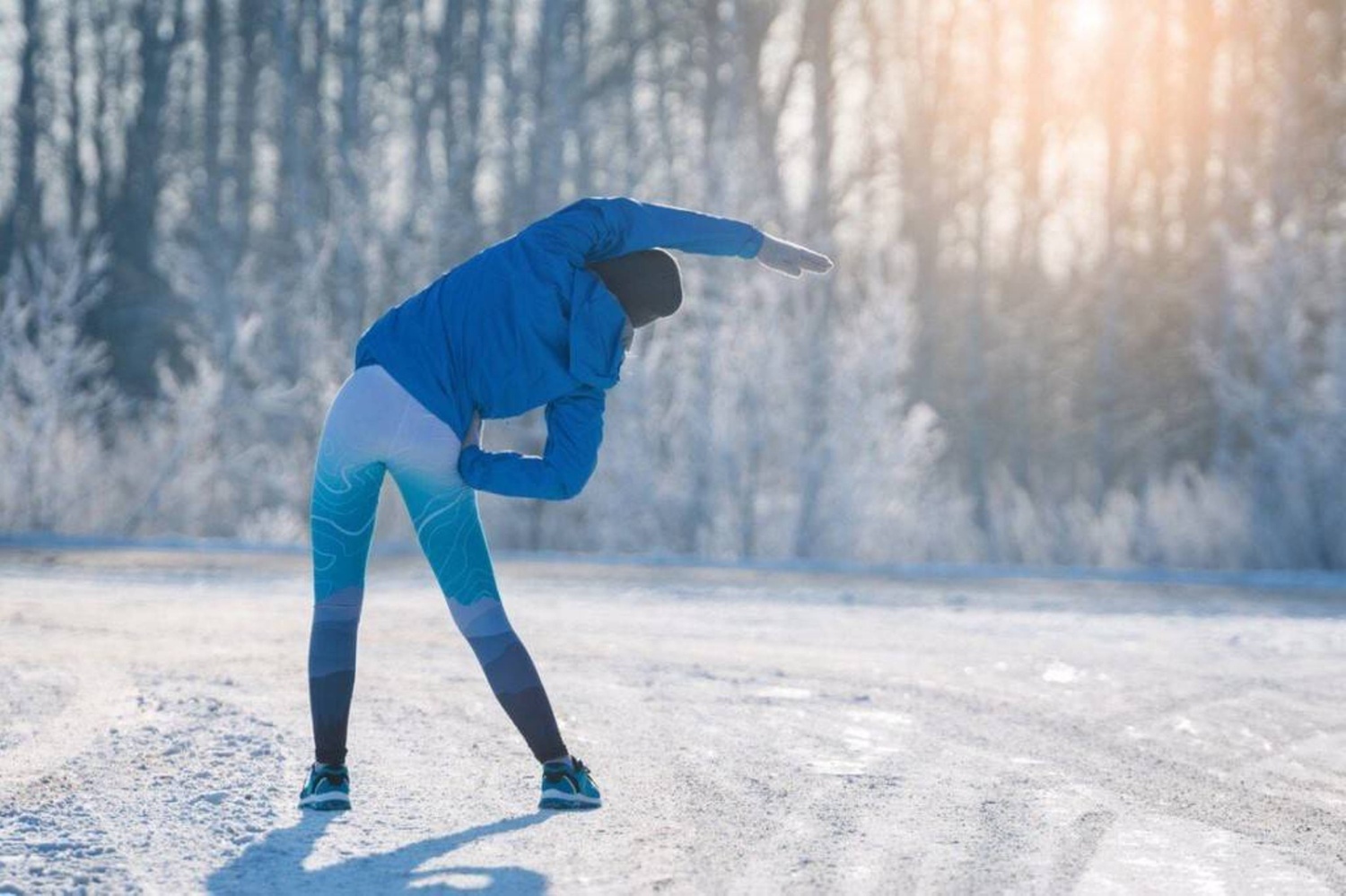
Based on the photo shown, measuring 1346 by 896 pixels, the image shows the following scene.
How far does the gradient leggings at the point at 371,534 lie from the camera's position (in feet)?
15.1

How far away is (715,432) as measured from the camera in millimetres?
16438

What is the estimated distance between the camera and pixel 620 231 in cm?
459

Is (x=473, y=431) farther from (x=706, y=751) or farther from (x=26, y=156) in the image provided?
(x=26, y=156)

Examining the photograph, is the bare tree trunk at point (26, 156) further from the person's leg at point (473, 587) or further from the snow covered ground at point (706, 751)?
the person's leg at point (473, 587)

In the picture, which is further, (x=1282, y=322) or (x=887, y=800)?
(x=1282, y=322)

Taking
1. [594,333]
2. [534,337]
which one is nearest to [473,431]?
[534,337]

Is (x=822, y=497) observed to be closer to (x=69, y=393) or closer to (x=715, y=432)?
(x=715, y=432)

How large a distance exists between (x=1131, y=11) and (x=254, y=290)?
13307 millimetres

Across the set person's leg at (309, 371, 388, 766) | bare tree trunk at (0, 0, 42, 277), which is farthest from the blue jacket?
bare tree trunk at (0, 0, 42, 277)

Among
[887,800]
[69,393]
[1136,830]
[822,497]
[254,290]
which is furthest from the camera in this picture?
[254,290]

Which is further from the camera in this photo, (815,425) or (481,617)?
(815,425)

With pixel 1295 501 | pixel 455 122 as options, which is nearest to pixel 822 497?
pixel 1295 501

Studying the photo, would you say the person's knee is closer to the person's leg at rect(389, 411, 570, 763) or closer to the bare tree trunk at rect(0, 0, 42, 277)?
the person's leg at rect(389, 411, 570, 763)

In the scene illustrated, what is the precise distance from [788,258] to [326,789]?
1.85m
